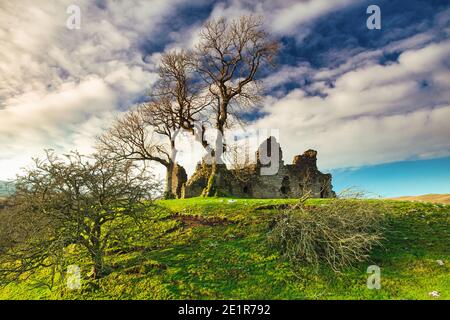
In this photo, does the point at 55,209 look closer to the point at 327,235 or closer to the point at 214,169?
the point at 327,235

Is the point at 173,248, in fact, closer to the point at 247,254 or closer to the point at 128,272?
the point at 128,272

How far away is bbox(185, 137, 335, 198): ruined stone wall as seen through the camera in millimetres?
35812

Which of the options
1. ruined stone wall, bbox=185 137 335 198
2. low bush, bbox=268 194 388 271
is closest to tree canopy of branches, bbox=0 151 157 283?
low bush, bbox=268 194 388 271

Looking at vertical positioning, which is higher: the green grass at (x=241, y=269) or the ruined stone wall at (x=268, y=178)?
the ruined stone wall at (x=268, y=178)

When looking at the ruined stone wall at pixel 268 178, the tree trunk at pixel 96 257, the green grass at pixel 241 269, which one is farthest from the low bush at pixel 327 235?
the ruined stone wall at pixel 268 178

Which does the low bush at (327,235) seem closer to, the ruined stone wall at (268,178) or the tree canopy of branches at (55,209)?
the tree canopy of branches at (55,209)

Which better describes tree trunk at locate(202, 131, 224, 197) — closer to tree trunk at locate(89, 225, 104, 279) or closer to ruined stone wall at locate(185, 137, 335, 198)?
ruined stone wall at locate(185, 137, 335, 198)

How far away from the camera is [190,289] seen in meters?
11.7

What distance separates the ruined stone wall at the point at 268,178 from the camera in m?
35.8

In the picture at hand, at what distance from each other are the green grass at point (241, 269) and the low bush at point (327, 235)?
45cm

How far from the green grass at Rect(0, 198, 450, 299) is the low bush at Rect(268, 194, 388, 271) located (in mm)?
449

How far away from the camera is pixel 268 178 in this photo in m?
40.5
